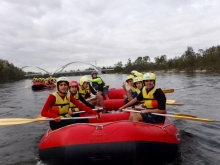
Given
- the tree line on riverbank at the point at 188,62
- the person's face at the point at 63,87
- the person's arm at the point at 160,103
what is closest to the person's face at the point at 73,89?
the person's face at the point at 63,87

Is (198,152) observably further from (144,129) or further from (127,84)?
(127,84)

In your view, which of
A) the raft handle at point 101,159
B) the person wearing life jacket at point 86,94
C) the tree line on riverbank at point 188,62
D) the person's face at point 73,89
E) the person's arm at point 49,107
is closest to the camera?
the raft handle at point 101,159

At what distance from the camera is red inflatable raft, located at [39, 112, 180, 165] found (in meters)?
4.26

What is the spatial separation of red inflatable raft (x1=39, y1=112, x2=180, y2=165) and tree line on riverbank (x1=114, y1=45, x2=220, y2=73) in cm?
4490

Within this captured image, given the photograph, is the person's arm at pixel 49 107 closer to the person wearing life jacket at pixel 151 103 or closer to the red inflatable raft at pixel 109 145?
the red inflatable raft at pixel 109 145

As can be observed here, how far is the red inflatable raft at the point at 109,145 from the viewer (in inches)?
168

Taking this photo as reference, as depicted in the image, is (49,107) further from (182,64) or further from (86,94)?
(182,64)

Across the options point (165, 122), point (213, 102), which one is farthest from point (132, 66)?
point (165, 122)

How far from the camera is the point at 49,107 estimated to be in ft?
17.0

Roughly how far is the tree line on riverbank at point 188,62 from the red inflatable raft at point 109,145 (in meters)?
44.9

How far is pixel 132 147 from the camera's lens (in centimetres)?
430

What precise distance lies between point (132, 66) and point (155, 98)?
89.6 m

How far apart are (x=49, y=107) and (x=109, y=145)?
1736mm

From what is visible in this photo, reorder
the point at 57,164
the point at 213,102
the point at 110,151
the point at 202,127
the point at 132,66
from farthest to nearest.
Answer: the point at 132,66 < the point at 213,102 < the point at 202,127 < the point at 57,164 < the point at 110,151
